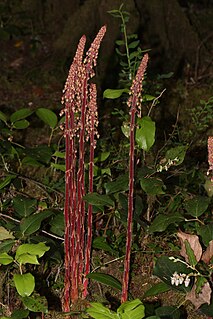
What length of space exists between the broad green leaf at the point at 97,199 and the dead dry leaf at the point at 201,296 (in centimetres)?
48

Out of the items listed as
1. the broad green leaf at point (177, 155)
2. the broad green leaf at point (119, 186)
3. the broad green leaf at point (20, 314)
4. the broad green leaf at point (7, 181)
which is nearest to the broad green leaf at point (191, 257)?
the broad green leaf at point (119, 186)

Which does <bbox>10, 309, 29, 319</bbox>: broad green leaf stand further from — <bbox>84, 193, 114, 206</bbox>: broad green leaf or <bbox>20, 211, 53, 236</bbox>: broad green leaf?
<bbox>84, 193, 114, 206</bbox>: broad green leaf

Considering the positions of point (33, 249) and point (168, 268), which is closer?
point (33, 249)

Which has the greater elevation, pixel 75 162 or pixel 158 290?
pixel 75 162

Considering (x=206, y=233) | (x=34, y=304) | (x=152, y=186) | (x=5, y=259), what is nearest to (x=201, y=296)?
(x=206, y=233)

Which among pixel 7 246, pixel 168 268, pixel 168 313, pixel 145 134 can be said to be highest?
pixel 145 134

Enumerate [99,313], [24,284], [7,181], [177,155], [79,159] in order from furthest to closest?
[7,181] < [177,155] < [79,159] < [24,284] < [99,313]

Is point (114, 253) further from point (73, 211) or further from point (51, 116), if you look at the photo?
point (51, 116)

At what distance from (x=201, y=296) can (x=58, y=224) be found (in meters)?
0.67

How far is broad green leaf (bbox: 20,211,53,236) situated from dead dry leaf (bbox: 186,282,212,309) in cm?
65

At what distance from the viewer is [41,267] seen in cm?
300

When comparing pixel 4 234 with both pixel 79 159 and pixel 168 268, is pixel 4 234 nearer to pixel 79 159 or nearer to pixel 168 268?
pixel 79 159

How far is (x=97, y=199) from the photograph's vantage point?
2.64 meters

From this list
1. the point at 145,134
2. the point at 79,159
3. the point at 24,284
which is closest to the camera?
the point at 24,284
